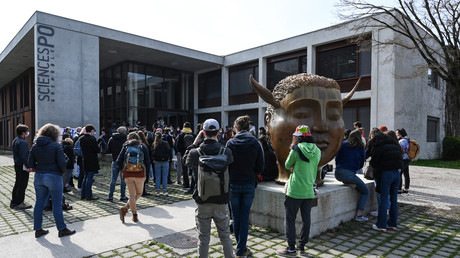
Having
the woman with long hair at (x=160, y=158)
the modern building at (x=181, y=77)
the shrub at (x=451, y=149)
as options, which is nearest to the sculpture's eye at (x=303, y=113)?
the woman with long hair at (x=160, y=158)

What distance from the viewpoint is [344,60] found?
1712 cm

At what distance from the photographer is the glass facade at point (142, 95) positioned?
2122 cm

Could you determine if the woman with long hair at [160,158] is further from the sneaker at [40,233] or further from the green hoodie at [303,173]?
the green hoodie at [303,173]

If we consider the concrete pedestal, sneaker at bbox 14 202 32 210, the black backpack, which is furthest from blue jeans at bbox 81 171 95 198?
the concrete pedestal

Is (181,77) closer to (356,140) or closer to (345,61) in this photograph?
(345,61)

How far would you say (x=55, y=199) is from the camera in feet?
15.4

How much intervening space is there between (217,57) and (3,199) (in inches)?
700

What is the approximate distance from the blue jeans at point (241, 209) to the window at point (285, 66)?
1611 cm

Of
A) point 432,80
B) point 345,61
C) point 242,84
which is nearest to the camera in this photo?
point 345,61

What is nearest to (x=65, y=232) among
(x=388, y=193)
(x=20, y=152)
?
(x=20, y=152)

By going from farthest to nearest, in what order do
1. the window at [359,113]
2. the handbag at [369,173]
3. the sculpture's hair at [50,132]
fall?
the window at [359,113] → the handbag at [369,173] → the sculpture's hair at [50,132]

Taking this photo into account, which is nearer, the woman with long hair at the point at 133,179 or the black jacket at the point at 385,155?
the black jacket at the point at 385,155

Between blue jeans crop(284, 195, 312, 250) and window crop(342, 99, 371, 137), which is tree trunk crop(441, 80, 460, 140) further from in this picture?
blue jeans crop(284, 195, 312, 250)

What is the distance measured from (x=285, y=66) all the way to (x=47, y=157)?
17.4 meters
